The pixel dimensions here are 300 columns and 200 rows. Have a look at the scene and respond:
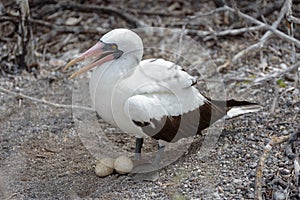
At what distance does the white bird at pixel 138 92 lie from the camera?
461cm

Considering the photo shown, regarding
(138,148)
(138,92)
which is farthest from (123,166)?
(138,92)

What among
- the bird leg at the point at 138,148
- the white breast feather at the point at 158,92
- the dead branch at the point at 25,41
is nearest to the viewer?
the white breast feather at the point at 158,92

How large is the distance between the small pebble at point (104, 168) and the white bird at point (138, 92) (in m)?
0.30

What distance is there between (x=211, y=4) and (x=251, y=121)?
3.32 m

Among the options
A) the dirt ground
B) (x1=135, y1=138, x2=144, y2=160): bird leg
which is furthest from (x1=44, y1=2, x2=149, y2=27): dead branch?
(x1=135, y1=138, x2=144, y2=160): bird leg

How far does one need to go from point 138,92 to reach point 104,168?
2.19 ft

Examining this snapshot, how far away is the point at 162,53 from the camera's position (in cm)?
741

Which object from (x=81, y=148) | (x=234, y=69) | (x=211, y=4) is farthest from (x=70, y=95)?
(x=211, y=4)

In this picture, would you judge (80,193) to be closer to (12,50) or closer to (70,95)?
(70,95)

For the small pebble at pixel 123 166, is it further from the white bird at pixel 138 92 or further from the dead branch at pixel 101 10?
the dead branch at pixel 101 10

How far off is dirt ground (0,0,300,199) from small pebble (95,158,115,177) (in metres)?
0.07

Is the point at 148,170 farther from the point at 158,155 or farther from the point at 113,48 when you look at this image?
the point at 113,48

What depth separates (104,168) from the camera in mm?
4754

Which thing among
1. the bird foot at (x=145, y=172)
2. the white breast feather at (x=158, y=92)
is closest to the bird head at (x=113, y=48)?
the white breast feather at (x=158, y=92)
